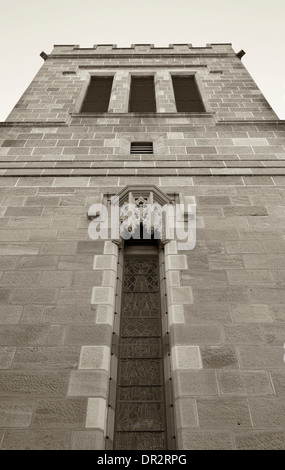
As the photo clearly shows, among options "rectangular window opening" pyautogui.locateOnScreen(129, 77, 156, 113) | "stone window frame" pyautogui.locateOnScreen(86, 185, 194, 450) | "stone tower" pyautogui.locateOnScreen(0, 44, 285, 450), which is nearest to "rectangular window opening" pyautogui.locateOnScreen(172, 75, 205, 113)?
"rectangular window opening" pyautogui.locateOnScreen(129, 77, 156, 113)

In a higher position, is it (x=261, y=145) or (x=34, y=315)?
(x=261, y=145)

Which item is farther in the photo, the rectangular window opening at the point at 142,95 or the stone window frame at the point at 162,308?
the rectangular window opening at the point at 142,95

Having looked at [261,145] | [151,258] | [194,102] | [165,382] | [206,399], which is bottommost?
[206,399]

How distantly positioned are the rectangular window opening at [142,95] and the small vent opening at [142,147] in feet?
7.54

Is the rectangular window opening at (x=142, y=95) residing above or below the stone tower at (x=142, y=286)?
above

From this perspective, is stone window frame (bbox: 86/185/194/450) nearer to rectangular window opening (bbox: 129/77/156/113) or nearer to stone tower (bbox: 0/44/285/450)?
stone tower (bbox: 0/44/285/450)

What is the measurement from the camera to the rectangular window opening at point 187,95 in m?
9.96

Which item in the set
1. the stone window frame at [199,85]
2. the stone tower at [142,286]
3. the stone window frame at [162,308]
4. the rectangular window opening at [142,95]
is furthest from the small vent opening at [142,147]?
the rectangular window opening at [142,95]

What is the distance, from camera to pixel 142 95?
10.9 meters

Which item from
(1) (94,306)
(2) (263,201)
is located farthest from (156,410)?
(2) (263,201)

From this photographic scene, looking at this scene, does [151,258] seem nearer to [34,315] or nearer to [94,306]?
[94,306]

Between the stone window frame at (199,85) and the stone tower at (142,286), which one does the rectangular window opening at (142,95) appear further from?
the stone tower at (142,286)

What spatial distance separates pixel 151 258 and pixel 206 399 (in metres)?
2.43

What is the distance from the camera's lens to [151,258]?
5844 millimetres
